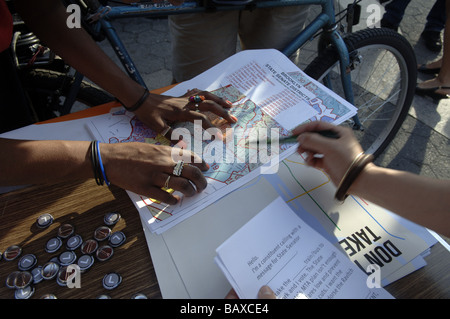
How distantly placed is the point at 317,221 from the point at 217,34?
2.95 ft

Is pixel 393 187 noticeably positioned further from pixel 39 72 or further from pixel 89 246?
pixel 39 72

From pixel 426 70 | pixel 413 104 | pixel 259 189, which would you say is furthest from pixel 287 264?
pixel 426 70

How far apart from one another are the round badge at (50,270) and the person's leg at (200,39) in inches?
38.4

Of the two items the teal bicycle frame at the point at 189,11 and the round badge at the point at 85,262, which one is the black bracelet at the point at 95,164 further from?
the teal bicycle frame at the point at 189,11

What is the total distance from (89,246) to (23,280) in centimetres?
12

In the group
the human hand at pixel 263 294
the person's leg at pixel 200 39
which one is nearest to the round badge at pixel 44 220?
the human hand at pixel 263 294

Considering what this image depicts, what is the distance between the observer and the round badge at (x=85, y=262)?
21.4 inches

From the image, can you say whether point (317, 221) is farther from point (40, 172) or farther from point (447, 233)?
point (40, 172)

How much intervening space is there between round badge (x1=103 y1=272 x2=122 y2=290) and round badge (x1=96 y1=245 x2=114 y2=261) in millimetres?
35

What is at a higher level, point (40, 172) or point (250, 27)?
point (250, 27)

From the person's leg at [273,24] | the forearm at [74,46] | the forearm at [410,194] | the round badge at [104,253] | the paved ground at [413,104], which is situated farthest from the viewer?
the paved ground at [413,104]

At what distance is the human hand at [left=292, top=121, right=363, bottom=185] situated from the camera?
541 mm
